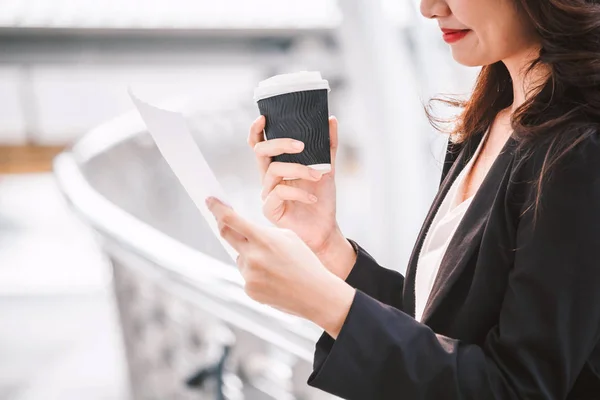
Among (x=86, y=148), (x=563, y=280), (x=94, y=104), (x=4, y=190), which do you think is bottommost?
(x=4, y=190)

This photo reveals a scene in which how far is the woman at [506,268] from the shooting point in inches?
28.4

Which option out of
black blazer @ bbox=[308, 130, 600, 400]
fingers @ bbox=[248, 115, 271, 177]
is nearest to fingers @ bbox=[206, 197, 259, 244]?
black blazer @ bbox=[308, 130, 600, 400]

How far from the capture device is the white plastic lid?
3.05ft

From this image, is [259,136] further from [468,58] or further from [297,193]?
[468,58]

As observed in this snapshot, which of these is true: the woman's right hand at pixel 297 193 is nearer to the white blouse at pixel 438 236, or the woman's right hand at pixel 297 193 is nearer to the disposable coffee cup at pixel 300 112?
the disposable coffee cup at pixel 300 112

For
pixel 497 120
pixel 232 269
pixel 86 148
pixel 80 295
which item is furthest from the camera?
pixel 80 295

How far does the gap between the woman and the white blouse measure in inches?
2.4

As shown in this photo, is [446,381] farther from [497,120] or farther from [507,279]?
[497,120]

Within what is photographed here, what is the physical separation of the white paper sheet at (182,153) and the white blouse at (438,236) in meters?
0.26

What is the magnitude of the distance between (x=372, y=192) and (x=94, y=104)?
19.6 feet

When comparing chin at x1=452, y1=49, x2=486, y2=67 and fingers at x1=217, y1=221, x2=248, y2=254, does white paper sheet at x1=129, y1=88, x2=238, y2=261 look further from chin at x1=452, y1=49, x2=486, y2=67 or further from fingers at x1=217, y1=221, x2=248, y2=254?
chin at x1=452, y1=49, x2=486, y2=67

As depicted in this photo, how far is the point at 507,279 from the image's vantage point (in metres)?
0.78

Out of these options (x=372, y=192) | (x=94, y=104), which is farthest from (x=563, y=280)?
(x=94, y=104)

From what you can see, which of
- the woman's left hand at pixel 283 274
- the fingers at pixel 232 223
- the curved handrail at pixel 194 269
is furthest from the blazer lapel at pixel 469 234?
the curved handrail at pixel 194 269
